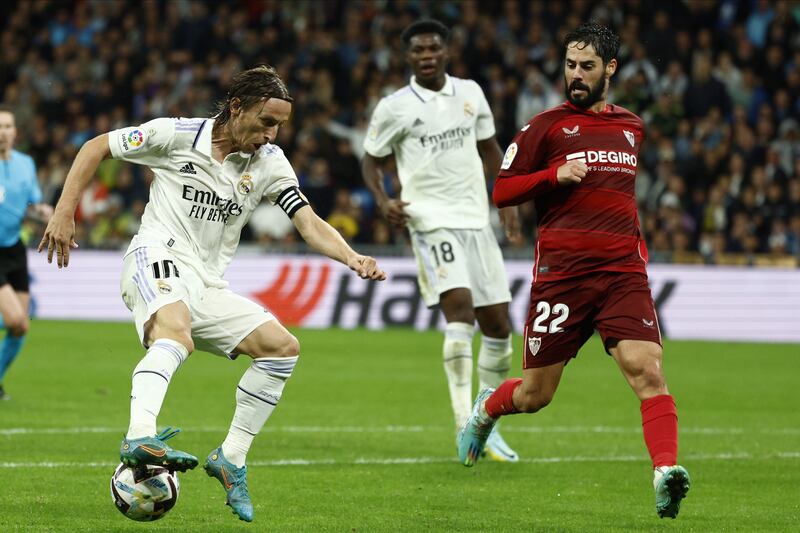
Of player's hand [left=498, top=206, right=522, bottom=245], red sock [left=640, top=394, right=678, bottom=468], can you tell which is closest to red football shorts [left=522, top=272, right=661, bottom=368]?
red sock [left=640, top=394, right=678, bottom=468]

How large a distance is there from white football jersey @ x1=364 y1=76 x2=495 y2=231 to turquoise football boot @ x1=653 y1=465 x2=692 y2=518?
3990 millimetres

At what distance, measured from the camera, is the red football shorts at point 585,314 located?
6.79 metres

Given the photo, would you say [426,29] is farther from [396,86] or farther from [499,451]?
[396,86]

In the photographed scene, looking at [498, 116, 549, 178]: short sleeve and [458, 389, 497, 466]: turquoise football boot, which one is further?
[458, 389, 497, 466]: turquoise football boot

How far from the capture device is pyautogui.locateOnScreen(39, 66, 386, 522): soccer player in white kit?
263 inches

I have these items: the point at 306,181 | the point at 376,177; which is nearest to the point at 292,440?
the point at 376,177

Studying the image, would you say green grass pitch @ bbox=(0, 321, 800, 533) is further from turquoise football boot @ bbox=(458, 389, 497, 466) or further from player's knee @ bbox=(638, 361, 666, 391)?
player's knee @ bbox=(638, 361, 666, 391)

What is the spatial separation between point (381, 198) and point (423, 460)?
2.01 meters

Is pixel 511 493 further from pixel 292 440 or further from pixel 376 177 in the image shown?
pixel 376 177

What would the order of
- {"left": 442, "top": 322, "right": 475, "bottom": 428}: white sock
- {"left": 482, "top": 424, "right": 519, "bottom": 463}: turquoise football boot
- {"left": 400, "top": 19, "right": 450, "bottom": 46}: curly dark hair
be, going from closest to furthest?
{"left": 482, "top": 424, "right": 519, "bottom": 463}: turquoise football boot, {"left": 442, "top": 322, "right": 475, "bottom": 428}: white sock, {"left": 400, "top": 19, "right": 450, "bottom": 46}: curly dark hair

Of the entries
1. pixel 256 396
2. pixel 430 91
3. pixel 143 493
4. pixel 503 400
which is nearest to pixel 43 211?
pixel 430 91

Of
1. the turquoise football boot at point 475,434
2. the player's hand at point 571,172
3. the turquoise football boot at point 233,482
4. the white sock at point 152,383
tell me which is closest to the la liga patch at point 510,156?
the player's hand at point 571,172

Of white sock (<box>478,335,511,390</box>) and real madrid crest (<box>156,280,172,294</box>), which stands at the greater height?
real madrid crest (<box>156,280,172,294</box>)

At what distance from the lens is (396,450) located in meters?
9.57
